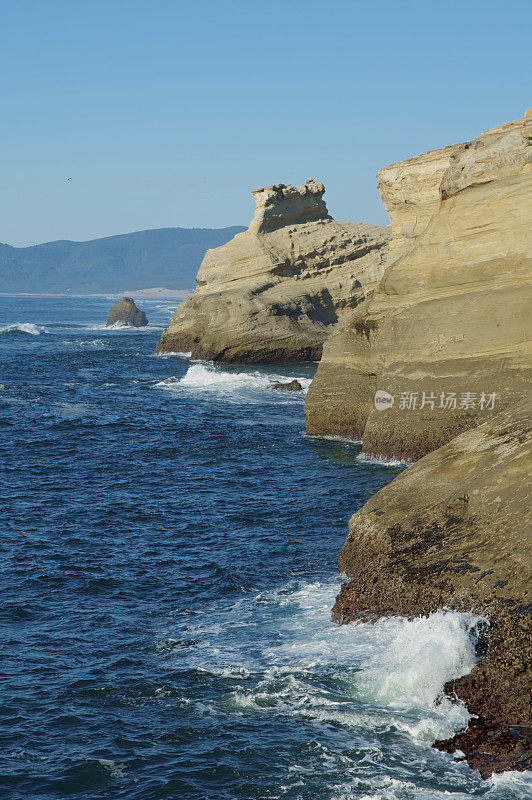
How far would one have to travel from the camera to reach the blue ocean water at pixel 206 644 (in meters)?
14.2

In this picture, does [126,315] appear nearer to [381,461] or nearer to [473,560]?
[381,461]

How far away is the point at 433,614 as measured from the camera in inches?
696

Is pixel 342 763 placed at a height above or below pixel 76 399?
below

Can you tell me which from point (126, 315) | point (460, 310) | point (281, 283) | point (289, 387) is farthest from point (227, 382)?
point (126, 315)

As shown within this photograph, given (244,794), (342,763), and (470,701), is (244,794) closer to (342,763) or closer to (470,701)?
(342,763)

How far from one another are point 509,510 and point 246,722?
280 inches

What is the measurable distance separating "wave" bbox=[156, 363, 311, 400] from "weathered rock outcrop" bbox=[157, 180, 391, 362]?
5657mm

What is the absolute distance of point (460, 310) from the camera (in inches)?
1266

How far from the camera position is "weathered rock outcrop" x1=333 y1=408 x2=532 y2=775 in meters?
14.9

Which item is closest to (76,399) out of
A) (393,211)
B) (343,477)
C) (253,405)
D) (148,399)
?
(148,399)

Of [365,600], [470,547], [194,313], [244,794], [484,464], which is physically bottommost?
[244,794]

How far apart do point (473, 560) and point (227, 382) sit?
44366 millimetres

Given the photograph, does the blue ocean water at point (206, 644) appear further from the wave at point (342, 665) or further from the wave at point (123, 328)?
the wave at point (123, 328)

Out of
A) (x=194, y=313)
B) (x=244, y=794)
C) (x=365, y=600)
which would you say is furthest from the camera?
(x=194, y=313)
